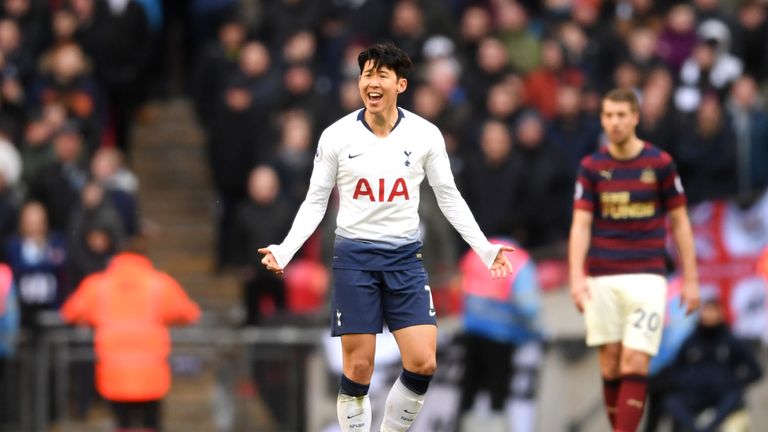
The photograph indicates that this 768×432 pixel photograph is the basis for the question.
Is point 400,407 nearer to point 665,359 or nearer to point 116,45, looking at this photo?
point 665,359

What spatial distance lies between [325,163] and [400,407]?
5.39ft

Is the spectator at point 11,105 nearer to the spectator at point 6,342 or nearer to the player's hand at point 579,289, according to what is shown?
the spectator at point 6,342

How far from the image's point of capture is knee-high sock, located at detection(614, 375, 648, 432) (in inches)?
509

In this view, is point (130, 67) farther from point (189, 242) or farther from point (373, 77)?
point (373, 77)

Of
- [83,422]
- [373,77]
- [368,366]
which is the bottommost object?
[83,422]

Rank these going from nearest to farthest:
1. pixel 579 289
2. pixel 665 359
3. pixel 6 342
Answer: pixel 579 289, pixel 665 359, pixel 6 342

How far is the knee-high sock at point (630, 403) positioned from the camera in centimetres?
1292

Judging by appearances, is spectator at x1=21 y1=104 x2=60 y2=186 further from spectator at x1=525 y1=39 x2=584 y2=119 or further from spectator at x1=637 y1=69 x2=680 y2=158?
spectator at x1=637 y1=69 x2=680 y2=158

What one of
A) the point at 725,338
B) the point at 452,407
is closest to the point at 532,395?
the point at 452,407

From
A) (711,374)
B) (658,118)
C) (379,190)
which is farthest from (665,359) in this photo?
(379,190)

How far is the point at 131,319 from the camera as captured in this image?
16.5 meters

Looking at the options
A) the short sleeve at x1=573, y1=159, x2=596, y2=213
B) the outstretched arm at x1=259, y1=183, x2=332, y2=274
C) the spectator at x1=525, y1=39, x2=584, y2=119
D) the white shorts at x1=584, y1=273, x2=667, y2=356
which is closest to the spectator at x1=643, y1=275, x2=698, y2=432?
the white shorts at x1=584, y1=273, x2=667, y2=356

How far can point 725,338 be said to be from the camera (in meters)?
16.3

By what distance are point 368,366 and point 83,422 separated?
6797mm
